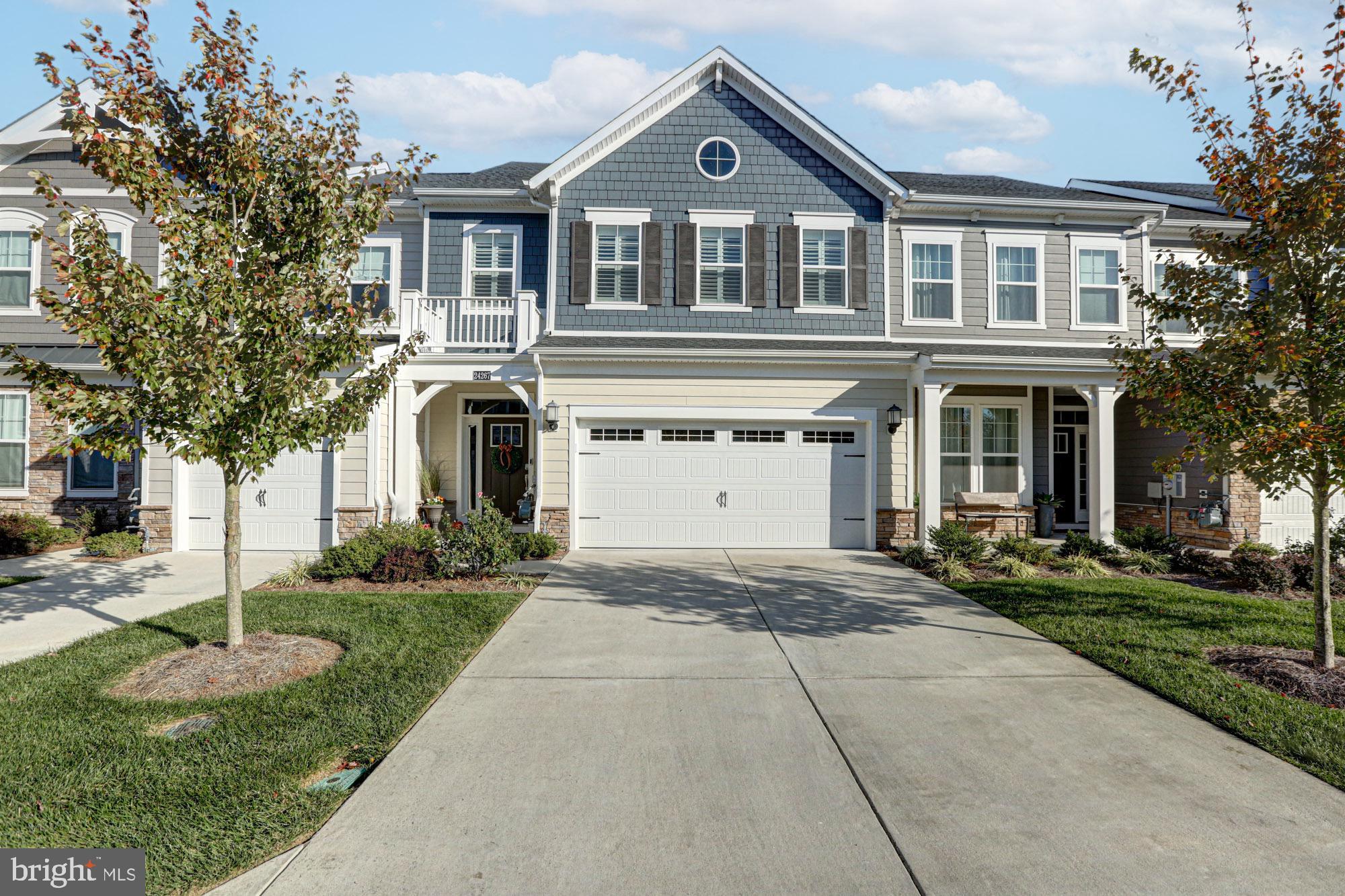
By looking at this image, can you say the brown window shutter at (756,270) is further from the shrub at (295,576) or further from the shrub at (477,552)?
the shrub at (295,576)

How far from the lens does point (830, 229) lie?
13.3 m

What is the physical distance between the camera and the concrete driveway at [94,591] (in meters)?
7.19

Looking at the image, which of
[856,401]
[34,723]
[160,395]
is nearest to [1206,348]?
[856,401]

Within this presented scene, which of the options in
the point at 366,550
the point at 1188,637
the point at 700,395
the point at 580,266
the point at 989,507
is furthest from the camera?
the point at 989,507

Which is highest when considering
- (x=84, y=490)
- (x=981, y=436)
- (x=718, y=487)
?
(x=981, y=436)

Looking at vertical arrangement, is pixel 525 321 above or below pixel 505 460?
above

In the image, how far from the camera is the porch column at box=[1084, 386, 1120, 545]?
1223 centimetres

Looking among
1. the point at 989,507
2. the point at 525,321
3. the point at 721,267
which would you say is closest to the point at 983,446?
the point at 989,507

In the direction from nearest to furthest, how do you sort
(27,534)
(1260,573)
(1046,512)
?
(1260,573), (27,534), (1046,512)

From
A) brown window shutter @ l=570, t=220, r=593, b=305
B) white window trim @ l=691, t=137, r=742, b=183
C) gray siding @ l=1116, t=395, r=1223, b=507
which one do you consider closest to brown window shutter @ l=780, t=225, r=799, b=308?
white window trim @ l=691, t=137, r=742, b=183

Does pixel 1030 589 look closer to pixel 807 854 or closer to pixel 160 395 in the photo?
pixel 807 854

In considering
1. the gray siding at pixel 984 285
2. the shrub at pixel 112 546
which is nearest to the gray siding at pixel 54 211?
the shrub at pixel 112 546

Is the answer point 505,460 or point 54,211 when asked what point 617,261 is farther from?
point 54,211

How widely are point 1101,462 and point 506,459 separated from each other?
11088 millimetres
